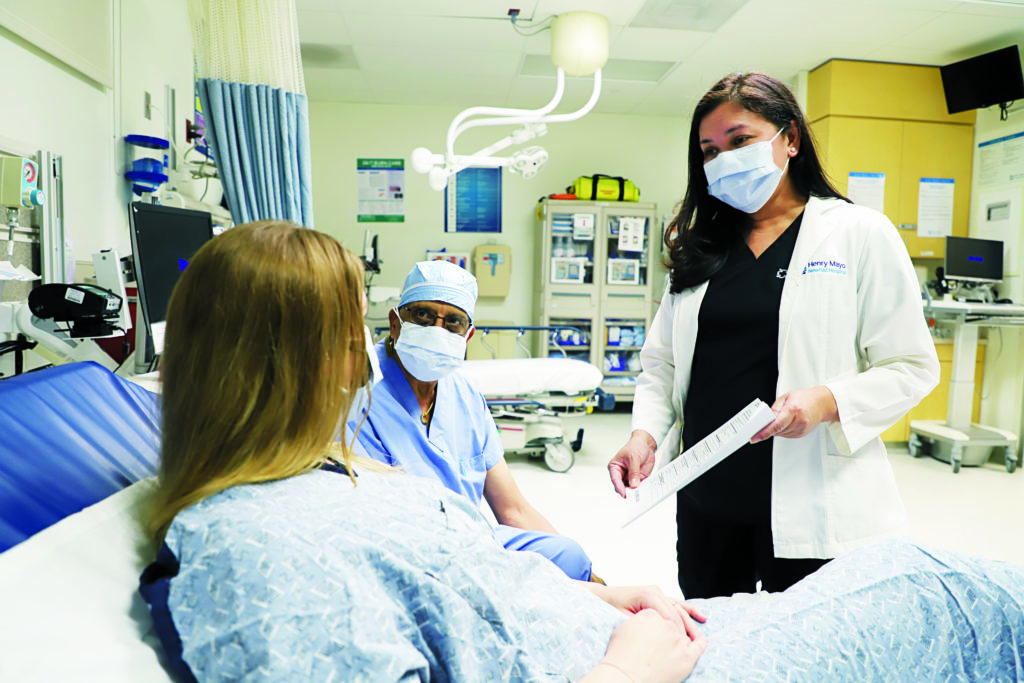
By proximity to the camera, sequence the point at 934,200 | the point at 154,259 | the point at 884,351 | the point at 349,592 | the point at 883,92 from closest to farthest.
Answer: the point at 349,592 < the point at 884,351 < the point at 154,259 < the point at 883,92 < the point at 934,200

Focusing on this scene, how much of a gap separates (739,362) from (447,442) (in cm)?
66

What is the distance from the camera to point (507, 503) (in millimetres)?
1571

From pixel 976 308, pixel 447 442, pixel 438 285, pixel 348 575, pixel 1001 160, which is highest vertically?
pixel 1001 160

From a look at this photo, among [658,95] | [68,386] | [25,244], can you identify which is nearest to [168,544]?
[68,386]

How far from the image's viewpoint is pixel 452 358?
1.53 m

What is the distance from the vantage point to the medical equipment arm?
1.12 metres

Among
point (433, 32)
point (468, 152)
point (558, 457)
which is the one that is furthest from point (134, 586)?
point (468, 152)

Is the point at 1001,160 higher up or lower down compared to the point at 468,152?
lower down

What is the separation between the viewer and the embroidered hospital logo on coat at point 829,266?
118 cm

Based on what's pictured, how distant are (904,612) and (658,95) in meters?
5.25

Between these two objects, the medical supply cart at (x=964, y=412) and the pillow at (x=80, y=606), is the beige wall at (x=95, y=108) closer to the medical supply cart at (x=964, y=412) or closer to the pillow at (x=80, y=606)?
the pillow at (x=80, y=606)

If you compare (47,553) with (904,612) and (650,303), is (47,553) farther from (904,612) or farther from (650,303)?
(650,303)

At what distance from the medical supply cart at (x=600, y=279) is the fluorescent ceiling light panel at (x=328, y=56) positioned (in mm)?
1923

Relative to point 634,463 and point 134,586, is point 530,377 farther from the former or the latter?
point 134,586
